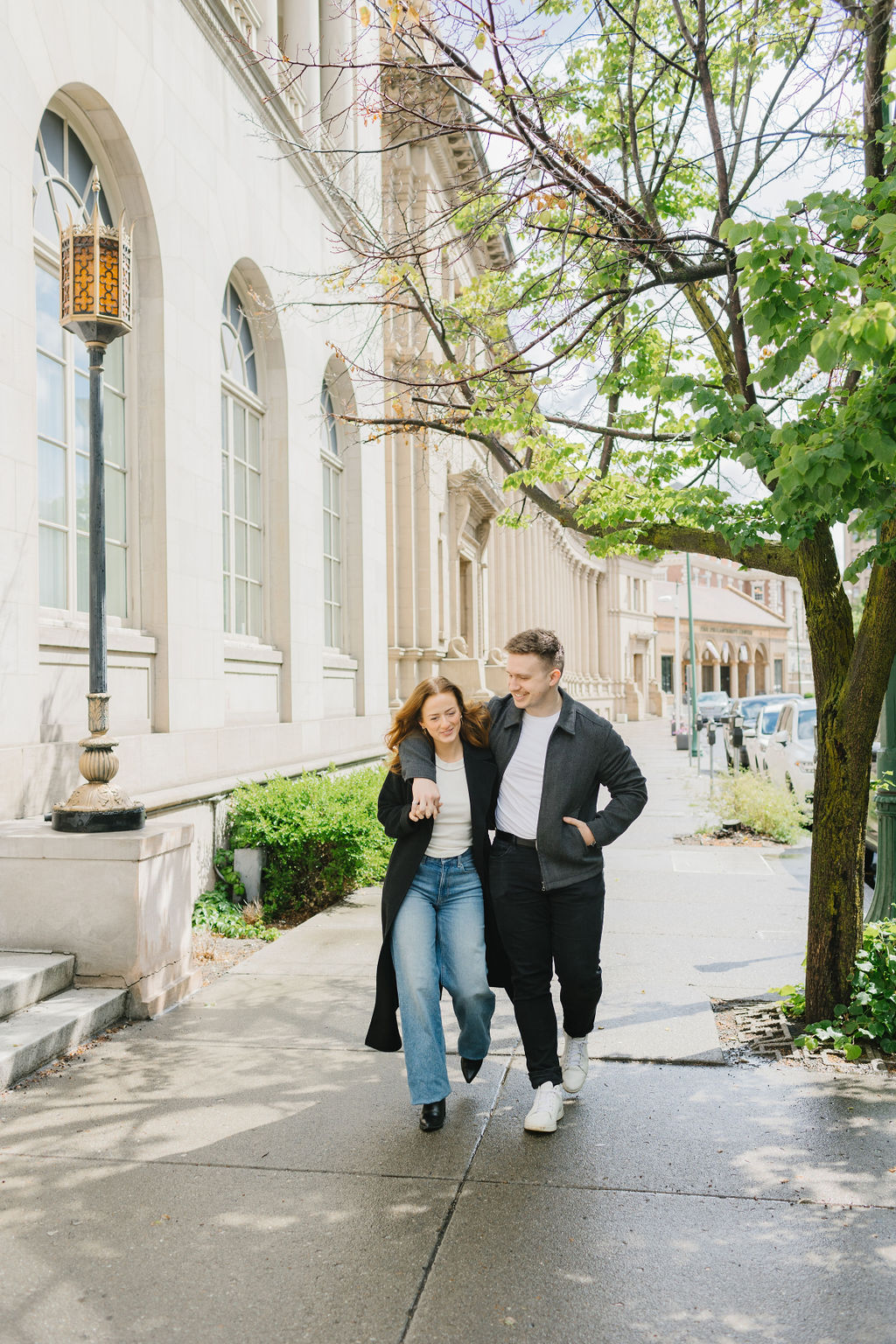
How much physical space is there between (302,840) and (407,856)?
5043 mm

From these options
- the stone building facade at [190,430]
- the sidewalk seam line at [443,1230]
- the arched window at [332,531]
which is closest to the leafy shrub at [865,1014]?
the sidewalk seam line at [443,1230]

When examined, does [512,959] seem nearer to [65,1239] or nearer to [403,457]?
[65,1239]

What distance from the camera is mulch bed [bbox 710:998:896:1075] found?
5.32 m

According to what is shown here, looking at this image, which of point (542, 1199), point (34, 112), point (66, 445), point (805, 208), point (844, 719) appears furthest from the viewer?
point (66, 445)

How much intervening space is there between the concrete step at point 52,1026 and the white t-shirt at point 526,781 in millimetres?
2386

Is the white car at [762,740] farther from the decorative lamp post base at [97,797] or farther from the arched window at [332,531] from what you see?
the decorative lamp post base at [97,797]

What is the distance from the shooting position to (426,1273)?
337 cm

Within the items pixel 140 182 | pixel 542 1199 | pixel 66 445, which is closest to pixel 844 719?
pixel 542 1199

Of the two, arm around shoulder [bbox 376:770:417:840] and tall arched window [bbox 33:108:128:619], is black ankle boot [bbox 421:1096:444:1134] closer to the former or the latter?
arm around shoulder [bbox 376:770:417:840]

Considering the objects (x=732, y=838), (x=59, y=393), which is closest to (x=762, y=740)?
(x=732, y=838)

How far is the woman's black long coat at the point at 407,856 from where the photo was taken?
453 centimetres

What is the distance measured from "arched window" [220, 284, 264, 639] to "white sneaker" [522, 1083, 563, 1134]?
7654 millimetres

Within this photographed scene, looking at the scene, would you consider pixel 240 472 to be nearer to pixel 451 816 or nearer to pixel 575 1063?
pixel 451 816

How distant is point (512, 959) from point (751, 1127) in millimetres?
1171
